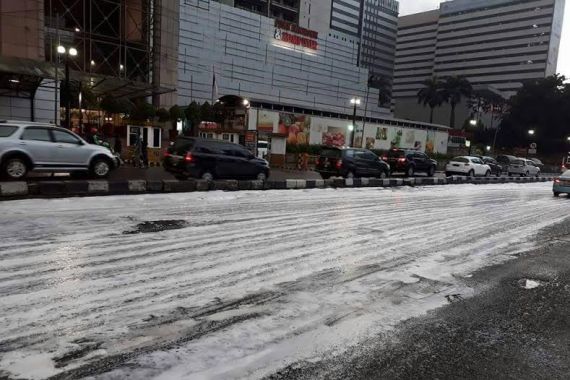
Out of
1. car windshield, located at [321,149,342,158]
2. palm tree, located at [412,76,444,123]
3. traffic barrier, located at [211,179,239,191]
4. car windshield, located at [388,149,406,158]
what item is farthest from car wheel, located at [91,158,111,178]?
palm tree, located at [412,76,444,123]

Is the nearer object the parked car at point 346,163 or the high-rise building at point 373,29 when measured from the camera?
the parked car at point 346,163

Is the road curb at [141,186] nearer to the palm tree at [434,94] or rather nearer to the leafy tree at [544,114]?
the leafy tree at [544,114]

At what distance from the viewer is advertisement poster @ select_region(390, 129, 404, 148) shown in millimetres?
53688

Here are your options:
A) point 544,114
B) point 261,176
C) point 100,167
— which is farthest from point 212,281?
point 544,114

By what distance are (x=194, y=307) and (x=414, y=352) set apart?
2.02 meters

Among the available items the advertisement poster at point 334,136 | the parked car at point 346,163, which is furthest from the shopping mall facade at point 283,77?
the parked car at point 346,163

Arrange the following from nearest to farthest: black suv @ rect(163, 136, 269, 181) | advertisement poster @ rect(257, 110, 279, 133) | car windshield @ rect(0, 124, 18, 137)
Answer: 1. car windshield @ rect(0, 124, 18, 137)
2. black suv @ rect(163, 136, 269, 181)
3. advertisement poster @ rect(257, 110, 279, 133)

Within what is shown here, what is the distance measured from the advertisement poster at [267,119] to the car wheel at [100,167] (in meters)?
26.0

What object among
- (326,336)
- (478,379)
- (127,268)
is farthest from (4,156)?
(478,379)

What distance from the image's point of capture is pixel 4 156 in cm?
1237

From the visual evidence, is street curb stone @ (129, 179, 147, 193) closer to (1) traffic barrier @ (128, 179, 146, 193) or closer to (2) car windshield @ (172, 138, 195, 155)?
(1) traffic barrier @ (128, 179, 146, 193)

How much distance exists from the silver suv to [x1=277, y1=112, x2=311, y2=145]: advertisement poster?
28032 millimetres

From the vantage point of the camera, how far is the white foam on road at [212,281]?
3.38 m

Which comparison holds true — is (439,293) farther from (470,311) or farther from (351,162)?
(351,162)
